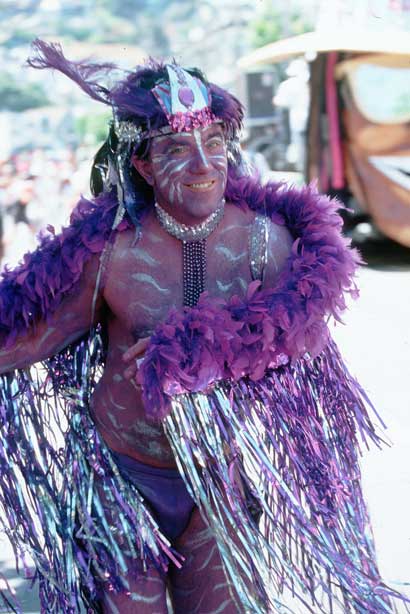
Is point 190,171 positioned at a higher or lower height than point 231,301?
higher

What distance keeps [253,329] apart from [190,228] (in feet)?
1.08

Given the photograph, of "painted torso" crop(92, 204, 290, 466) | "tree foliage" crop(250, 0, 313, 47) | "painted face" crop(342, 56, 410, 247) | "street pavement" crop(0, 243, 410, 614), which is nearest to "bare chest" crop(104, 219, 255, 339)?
"painted torso" crop(92, 204, 290, 466)

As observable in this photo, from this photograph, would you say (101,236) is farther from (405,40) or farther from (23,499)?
(405,40)

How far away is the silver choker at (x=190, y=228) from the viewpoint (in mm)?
2469

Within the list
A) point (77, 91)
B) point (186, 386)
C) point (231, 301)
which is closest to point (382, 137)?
point (77, 91)

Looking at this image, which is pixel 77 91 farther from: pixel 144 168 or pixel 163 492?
pixel 163 492

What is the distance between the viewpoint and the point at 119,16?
6100cm

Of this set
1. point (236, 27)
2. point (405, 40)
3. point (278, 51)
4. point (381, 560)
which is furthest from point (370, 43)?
point (236, 27)

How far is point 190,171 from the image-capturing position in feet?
7.81

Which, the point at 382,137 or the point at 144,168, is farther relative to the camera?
the point at 382,137

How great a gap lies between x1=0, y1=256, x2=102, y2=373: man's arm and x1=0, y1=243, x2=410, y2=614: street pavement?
612mm

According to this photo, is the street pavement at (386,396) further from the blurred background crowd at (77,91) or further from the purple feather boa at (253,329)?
the blurred background crowd at (77,91)

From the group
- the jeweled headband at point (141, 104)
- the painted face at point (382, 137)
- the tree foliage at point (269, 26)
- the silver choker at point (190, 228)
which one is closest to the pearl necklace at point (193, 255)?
the silver choker at point (190, 228)

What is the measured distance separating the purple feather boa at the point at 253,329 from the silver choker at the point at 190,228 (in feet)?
0.63
